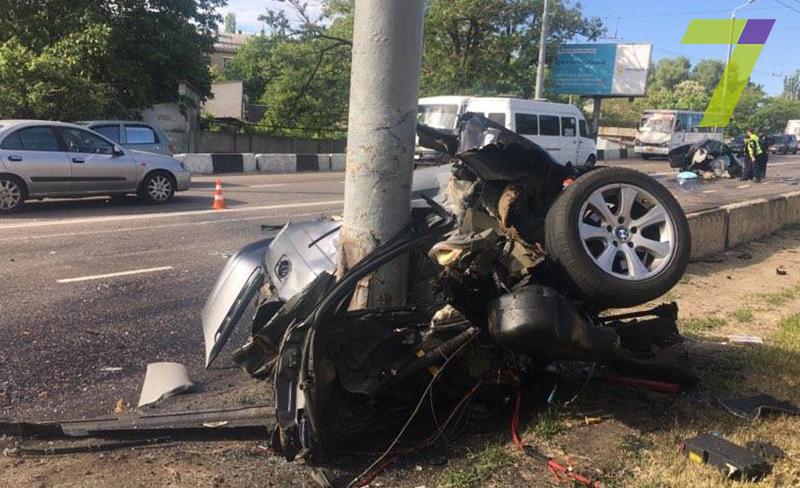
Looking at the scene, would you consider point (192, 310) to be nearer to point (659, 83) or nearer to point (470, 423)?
point (470, 423)

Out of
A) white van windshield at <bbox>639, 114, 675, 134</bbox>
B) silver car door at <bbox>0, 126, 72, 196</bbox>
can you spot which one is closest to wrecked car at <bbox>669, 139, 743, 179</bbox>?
white van windshield at <bbox>639, 114, 675, 134</bbox>

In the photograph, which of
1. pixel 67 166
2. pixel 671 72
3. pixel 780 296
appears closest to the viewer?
pixel 780 296

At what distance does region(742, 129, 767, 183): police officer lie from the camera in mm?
21516

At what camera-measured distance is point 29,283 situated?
6512mm

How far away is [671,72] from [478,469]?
11106 centimetres

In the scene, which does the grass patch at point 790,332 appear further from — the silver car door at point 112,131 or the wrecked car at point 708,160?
the wrecked car at point 708,160

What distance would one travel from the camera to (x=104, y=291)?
20.9ft

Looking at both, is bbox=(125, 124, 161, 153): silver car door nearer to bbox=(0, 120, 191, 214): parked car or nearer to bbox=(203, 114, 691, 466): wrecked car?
bbox=(0, 120, 191, 214): parked car

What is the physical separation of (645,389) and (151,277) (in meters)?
4.96

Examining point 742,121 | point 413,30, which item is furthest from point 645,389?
point 742,121

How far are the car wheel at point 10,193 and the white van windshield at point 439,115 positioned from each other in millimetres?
9347

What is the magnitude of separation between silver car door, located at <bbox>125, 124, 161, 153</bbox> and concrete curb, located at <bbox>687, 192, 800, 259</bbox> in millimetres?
11649

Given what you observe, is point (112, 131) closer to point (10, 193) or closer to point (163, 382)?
point (10, 193)

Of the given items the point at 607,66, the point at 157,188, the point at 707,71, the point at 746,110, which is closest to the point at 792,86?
the point at 707,71
